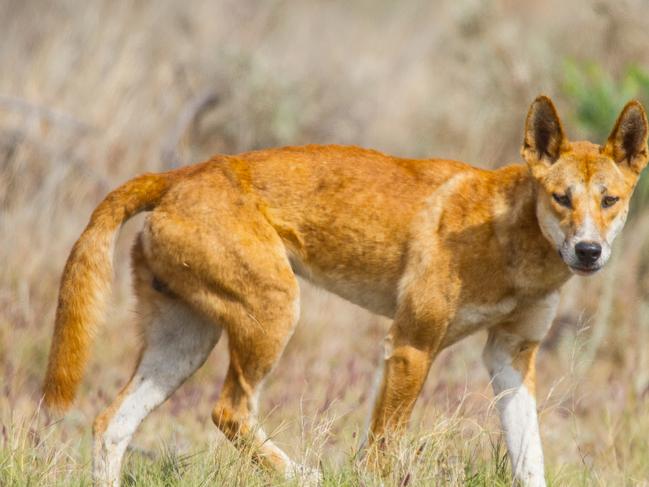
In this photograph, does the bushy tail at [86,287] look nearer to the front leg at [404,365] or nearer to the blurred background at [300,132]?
the blurred background at [300,132]

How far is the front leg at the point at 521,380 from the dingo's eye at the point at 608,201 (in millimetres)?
502

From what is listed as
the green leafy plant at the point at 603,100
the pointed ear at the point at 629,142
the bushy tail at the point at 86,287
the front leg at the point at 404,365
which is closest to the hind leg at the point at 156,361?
the bushy tail at the point at 86,287

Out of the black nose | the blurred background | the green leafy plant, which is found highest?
the black nose

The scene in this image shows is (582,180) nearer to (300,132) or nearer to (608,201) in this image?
(608,201)

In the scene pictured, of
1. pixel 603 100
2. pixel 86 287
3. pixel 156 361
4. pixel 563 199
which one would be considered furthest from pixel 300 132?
pixel 563 199

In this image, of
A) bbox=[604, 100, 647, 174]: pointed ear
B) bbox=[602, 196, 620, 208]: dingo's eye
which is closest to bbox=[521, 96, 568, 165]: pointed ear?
bbox=[604, 100, 647, 174]: pointed ear

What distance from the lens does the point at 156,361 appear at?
15.6 ft

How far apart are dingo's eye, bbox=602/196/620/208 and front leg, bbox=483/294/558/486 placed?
1.65 ft

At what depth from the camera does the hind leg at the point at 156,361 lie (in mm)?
4613

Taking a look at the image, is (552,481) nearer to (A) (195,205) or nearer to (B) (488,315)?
(B) (488,315)

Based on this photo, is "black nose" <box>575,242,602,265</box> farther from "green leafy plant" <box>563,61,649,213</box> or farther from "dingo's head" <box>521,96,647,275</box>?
"green leafy plant" <box>563,61,649,213</box>

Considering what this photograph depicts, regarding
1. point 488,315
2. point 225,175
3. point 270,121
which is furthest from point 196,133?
point 488,315

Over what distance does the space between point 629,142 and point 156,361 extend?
7.36 ft

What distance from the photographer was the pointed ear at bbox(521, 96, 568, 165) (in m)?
4.57
